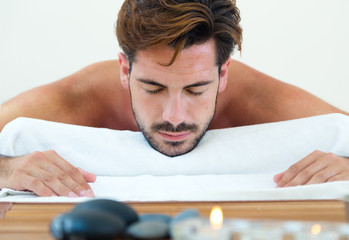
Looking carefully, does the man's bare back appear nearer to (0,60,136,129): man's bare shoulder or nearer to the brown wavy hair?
(0,60,136,129): man's bare shoulder

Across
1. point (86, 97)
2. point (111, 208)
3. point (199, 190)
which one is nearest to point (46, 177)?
point (199, 190)

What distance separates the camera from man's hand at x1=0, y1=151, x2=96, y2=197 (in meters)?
1.07

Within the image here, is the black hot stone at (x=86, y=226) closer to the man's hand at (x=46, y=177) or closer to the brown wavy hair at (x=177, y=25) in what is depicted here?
the man's hand at (x=46, y=177)

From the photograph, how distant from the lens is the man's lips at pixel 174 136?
4.74 ft

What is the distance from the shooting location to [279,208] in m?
0.80

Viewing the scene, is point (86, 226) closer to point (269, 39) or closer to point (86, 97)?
point (86, 97)

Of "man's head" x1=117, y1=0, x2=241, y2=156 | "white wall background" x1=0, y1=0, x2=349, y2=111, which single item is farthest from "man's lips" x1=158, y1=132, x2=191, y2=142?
"white wall background" x1=0, y1=0, x2=349, y2=111

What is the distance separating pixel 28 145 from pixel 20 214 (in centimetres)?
56

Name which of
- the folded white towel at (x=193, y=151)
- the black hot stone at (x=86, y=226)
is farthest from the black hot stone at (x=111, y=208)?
the folded white towel at (x=193, y=151)

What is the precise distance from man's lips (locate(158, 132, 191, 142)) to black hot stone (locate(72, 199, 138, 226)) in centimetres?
88

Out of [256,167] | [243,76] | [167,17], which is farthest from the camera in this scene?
[243,76]

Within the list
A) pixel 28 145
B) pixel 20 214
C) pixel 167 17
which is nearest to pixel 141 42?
pixel 167 17

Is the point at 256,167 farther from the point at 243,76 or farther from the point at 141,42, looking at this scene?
the point at 243,76

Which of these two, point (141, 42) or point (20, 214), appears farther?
point (141, 42)
